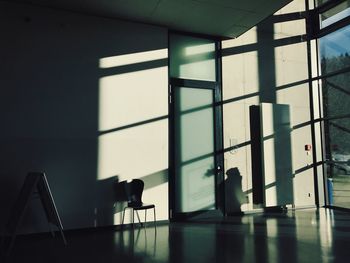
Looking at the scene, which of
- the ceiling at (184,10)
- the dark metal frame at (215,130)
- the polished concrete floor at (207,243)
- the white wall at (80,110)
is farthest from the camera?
the dark metal frame at (215,130)

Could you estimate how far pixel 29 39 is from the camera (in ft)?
14.8

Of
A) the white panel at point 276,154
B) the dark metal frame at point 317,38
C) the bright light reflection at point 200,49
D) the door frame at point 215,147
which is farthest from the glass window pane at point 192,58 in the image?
the dark metal frame at point 317,38

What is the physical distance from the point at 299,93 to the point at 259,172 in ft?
7.02

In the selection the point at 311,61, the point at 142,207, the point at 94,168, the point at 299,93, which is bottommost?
the point at 142,207

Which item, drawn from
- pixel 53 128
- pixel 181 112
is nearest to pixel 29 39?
pixel 53 128

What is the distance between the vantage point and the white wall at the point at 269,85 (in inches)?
239

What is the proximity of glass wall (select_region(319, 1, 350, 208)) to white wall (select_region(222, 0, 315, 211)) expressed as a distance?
1.33 ft

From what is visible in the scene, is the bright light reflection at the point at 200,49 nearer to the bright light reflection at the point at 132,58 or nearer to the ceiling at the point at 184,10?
the ceiling at the point at 184,10

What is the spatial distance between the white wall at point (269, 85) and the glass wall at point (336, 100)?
1.33ft

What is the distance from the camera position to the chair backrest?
15.8ft

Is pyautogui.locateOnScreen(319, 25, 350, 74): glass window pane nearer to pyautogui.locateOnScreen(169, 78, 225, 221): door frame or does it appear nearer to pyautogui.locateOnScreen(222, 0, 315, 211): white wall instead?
pyautogui.locateOnScreen(222, 0, 315, 211): white wall

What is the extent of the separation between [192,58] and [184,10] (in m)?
1.13

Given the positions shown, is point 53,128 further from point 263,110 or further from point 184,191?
point 263,110

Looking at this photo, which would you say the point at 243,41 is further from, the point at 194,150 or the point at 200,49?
the point at 194,150
